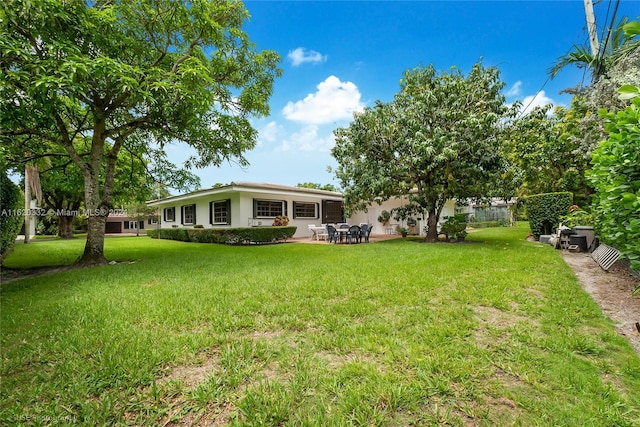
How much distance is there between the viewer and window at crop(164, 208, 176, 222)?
2231 cm

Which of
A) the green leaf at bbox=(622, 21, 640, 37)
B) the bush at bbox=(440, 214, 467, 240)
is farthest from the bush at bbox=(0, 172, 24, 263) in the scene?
the bush at bbox=(440, 214, 467, 240)

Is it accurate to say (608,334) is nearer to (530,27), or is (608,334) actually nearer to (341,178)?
(341,178)

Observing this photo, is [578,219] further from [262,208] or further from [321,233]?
[262,208]

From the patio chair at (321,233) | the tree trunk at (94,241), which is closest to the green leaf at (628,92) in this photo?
the tree trunk at (94,241)

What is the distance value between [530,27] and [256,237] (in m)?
14.5

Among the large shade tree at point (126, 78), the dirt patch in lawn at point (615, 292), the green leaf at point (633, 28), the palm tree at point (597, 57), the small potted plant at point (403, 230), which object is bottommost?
the dirt patch in lawn at point (615, 292)

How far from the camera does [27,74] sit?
503 centimetres

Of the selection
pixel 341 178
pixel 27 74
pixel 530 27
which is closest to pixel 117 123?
pixel 27 74

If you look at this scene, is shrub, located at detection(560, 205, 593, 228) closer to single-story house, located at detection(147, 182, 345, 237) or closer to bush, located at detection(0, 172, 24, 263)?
single-story house, located at detection(147, 182, 345, 237)

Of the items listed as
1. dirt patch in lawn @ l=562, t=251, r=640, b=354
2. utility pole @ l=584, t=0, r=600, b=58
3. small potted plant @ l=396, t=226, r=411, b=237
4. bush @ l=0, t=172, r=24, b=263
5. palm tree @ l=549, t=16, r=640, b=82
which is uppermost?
utility pole @ l=584, t=0, r=600, b=58

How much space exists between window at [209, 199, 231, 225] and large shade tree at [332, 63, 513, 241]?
7411 mm

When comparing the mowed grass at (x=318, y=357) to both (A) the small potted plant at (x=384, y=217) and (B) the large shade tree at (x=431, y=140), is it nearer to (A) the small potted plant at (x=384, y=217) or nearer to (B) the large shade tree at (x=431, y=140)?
(B) the large shade tree at (x=431, y=140)

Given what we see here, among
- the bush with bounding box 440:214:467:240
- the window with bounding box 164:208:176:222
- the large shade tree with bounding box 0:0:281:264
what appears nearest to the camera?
the large shade tree with bounding box 0:0:281:264

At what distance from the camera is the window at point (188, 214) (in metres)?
19.5
